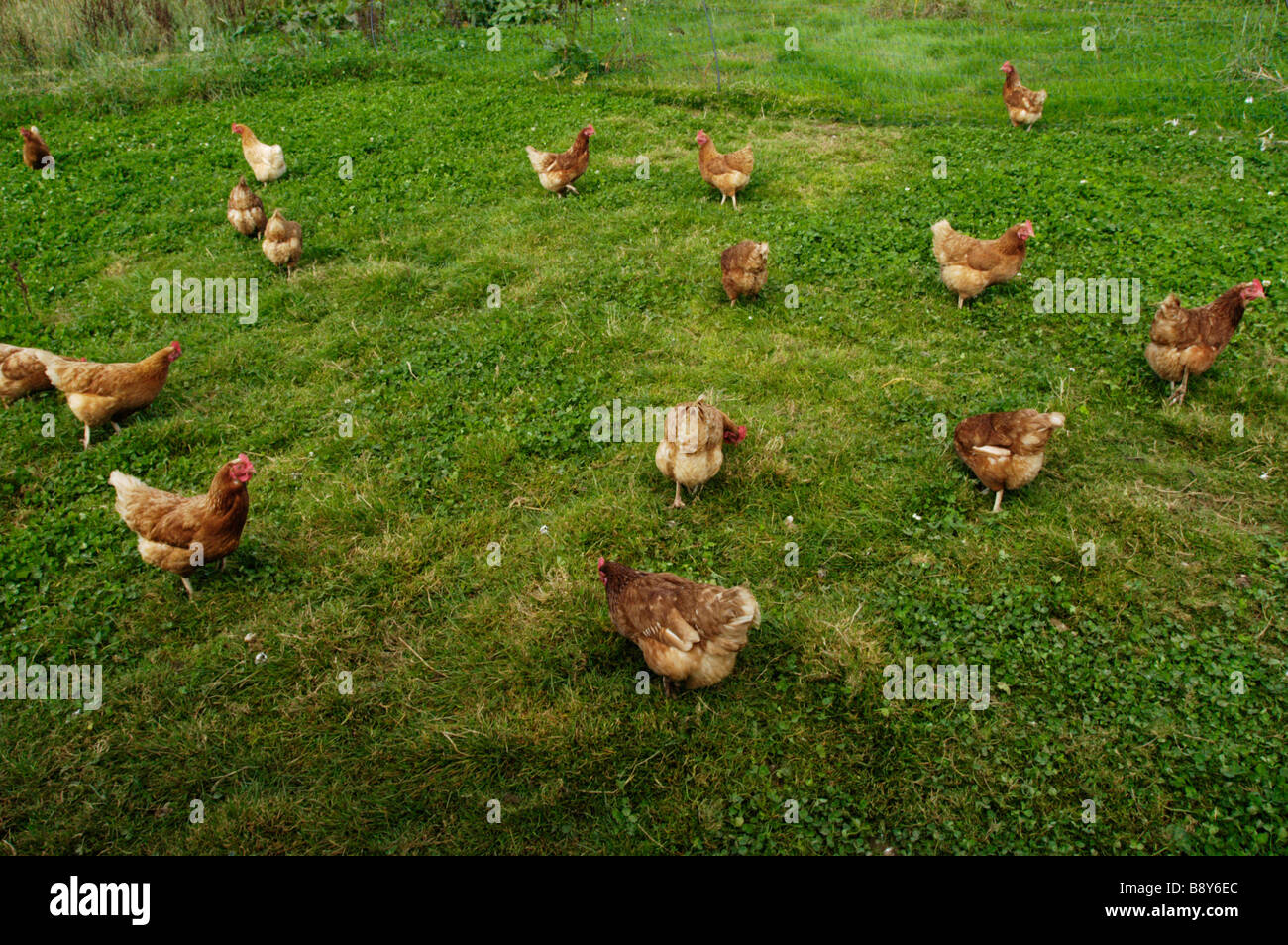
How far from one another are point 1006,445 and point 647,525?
2.61 meters

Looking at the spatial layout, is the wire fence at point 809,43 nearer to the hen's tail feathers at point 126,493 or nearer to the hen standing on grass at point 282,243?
the hen standing on grass at point 282,243

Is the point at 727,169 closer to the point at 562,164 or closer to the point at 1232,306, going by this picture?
the point at 562,164

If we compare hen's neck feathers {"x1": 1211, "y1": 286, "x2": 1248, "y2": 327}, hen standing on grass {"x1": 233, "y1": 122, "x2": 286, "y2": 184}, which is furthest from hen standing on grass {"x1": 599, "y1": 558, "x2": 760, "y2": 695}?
hen standing on grass {"x1": 233, "y1": 122, "x2": 286, "y2": 184}

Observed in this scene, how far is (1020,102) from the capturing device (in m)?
10.9

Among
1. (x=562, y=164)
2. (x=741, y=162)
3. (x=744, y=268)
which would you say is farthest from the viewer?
(x=562, y=164)

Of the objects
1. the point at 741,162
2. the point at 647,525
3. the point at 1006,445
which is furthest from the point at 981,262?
the point at 647,525

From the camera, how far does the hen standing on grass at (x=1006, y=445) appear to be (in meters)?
5.04

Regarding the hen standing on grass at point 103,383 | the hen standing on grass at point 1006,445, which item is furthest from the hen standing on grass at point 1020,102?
the hen standing on grass at point 103,383

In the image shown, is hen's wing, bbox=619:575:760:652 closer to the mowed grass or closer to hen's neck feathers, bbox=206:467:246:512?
the mowed grass

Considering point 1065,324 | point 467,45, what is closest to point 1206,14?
point 1065,324

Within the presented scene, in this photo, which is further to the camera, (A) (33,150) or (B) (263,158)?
(A) (33,150)

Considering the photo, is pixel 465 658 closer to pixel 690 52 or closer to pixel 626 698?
pixel 626 698

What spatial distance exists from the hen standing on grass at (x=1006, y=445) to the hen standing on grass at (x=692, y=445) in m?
1.84

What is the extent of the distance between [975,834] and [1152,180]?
9493 millimetres
